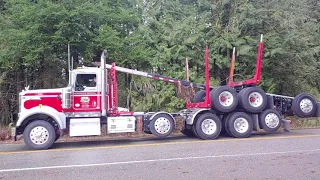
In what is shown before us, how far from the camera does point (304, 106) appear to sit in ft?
46.0

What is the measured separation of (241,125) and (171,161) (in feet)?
18.3

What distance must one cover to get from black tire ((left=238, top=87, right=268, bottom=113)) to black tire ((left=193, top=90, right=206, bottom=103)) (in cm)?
148

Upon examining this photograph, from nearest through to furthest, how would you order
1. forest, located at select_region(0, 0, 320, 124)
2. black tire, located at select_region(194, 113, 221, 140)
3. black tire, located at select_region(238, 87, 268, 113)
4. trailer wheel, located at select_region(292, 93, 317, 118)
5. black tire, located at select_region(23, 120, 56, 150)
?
black tire, located at select_region(23, 120, 56, 150) → black tire, located at select_region(194, 113, 221, 140) → black tire, located at select_region(238, 87, 268, 113) → trailer wheel, located at select_region(292, 93, 317, 118) → forest, located at select_region(0, 0, 320, 124)

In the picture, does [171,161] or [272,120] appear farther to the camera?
[272,120]

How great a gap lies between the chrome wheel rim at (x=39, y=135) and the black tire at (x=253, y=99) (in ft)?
22.4

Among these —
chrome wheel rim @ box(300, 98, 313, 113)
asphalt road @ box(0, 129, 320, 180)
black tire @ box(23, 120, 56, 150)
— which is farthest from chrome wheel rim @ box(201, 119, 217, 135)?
black tire @ box(23, 120, 56, 150)

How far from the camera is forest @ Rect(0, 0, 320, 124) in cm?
1573

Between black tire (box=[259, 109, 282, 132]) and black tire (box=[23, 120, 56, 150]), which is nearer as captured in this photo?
black tire (box=[23, 120, 56, 150])

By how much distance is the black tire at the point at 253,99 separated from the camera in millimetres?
13320

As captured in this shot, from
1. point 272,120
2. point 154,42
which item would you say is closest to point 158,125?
point 272,120

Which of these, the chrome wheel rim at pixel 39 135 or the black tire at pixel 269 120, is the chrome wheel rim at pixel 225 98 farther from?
the chrome wheel rim at pixel 39 135

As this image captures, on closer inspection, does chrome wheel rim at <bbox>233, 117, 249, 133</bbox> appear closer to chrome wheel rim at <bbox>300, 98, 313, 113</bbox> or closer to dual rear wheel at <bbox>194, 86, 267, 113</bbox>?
dual rear wheel at <bbox>194, 86, 267, 113</bbox>

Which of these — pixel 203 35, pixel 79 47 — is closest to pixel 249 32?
pixel 203 35

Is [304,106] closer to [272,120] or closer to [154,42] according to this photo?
[272,120]
